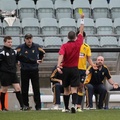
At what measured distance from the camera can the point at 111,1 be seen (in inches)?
832

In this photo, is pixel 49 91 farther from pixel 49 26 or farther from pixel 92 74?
pixel 49 26

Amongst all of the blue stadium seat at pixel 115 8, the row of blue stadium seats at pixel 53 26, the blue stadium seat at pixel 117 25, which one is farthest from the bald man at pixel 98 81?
the blue stadium seat at pixel 115 8

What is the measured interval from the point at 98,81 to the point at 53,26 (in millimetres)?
6005

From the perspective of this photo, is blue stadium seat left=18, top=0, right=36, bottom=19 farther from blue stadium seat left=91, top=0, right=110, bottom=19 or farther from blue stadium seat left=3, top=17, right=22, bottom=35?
blue stadium seat left=91, top=0, right=110, bottom=19

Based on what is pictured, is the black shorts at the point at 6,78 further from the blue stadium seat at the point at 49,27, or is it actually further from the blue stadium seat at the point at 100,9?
the blue stadium seat at the point at 100,9

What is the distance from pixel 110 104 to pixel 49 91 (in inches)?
68.4

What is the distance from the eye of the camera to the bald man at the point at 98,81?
1292 centimetres

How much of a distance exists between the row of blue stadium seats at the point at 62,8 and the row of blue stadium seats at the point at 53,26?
916 mm

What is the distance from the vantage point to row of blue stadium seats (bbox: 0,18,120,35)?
18.6m

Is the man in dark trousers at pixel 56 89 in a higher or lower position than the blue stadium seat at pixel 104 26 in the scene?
lower

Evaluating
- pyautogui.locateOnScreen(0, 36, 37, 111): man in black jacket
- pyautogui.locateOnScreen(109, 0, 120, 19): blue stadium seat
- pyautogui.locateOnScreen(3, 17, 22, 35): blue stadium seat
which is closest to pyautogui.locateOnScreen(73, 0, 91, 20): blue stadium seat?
pyautogui.locateOnScreen(109, 0, 120, 19): blue stadium seat

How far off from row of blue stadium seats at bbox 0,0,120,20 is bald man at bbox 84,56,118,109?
745cm

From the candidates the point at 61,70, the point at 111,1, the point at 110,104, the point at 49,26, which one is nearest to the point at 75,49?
the point at 61,70

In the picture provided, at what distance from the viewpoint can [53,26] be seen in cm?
1883
